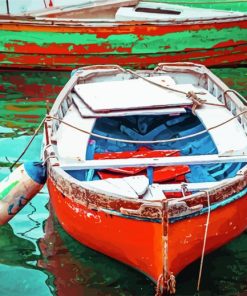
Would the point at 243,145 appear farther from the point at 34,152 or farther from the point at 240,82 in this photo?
the point at 240,82

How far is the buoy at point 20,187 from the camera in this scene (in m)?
6.62

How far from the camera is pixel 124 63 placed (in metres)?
12.1

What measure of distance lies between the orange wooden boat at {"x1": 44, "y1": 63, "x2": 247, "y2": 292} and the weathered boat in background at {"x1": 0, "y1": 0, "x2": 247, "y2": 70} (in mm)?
2769

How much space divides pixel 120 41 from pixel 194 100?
4.23 m

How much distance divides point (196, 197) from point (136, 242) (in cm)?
59

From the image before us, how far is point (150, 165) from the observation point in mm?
6516

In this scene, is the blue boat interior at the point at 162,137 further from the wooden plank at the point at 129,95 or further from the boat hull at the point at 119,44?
the boat hull at the point at 119,44

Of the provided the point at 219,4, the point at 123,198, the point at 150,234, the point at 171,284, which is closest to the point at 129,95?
the point at 123,198

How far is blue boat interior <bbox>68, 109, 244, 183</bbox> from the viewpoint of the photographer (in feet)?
23.1

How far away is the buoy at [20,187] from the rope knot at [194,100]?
197 centimetres

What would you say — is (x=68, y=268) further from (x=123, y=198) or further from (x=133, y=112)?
(x=133, y=112)

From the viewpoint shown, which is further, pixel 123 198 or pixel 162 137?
pixel 162 137

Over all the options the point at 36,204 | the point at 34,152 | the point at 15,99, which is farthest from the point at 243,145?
the point at 15,99

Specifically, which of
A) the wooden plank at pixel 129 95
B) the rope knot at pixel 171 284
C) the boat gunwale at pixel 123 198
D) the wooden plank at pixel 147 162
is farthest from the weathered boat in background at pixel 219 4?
the rope knot at pixel 171 284
